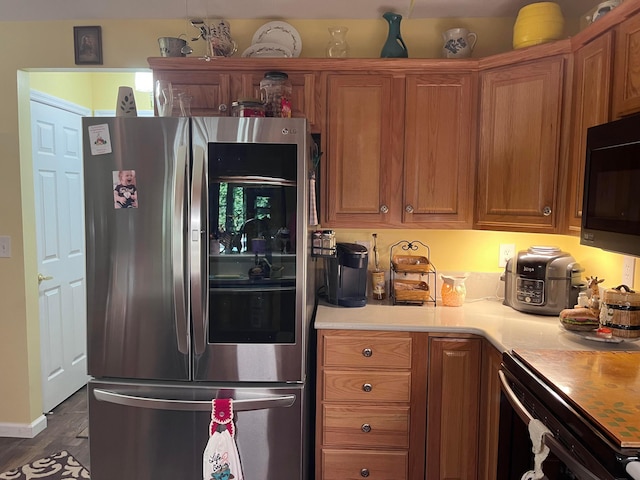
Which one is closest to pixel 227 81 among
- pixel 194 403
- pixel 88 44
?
pixel 88 44

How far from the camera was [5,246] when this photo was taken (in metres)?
2.73

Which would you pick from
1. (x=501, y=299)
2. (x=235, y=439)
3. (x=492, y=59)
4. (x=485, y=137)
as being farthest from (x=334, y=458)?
(x=492, y=59)

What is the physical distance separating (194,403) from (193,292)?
1.46 ft

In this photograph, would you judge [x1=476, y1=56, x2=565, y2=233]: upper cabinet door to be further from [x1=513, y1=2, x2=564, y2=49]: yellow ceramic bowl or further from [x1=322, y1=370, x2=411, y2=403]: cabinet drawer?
[x1=322, y1=370, x2=411, y2=403]: cabinet drawer

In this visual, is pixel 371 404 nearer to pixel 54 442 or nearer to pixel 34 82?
pixel 54 442

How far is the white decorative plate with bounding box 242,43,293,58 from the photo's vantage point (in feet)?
7.85

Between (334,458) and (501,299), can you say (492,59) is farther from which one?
(334,458)

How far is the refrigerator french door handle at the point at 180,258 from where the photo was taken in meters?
1.83

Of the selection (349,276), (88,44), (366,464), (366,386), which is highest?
(88,44)

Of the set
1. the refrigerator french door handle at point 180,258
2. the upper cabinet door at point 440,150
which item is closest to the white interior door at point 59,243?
the refrigerator french door handle at point 180,258

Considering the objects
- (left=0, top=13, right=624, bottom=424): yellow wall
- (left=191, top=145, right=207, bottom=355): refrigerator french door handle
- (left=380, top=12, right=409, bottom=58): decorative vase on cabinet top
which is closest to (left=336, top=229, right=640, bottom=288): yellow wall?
(left=0, top=13, right=624, bottom=424): yellow wall

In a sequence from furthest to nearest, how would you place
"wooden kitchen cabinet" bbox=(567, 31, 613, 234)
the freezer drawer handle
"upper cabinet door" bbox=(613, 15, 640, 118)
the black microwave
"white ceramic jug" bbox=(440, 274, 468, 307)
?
"white ceramic jug" bbox=(440, 274, 468, 307) < the freezer drawer handle < "wooden kitchen cabinet" bbox=(567, 31, 613, 234) < "upper cabinet door" bbox=(613, 15, 640, 118) < the black microwave

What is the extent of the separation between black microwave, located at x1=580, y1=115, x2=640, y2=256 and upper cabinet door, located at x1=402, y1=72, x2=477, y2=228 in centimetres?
69

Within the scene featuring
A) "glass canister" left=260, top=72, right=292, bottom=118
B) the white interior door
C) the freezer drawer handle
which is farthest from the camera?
the white interior door
